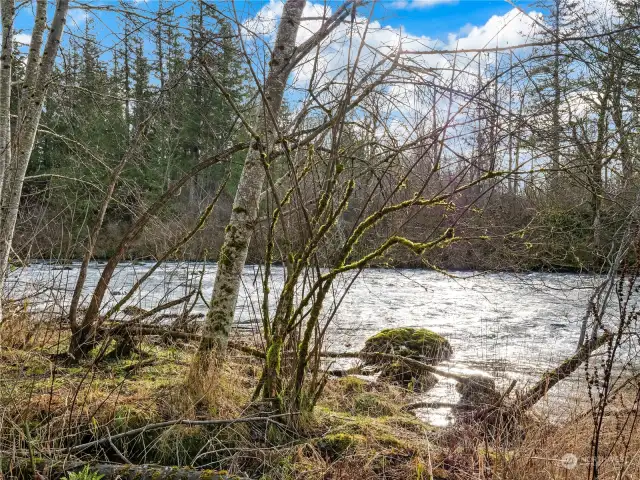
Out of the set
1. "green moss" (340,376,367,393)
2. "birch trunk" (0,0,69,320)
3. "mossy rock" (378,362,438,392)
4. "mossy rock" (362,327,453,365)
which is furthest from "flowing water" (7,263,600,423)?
"green moss" (340,376,367,393)

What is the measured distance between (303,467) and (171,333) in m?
3.07

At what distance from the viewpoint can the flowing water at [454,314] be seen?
6.03 metres

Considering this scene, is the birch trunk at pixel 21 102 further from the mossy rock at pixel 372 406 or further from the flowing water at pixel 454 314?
the mossy rock at pixel 372 406

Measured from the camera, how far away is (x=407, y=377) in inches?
262

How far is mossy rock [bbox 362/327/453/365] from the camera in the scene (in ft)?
24.5

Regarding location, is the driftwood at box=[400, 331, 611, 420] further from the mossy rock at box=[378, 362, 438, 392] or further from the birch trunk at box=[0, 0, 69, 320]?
the birch trunk at box=[0, 0, 69, 320]

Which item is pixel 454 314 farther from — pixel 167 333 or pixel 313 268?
pixel 313 268

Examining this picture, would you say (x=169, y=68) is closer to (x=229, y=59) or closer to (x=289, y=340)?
(x=229, y=59)

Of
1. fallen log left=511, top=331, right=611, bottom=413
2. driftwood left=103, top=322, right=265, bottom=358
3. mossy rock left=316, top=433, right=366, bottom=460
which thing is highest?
fallen log left=511, top=331, right=611, bottom=413

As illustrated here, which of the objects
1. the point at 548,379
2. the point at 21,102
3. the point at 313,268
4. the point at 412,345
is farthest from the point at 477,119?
the point at 412,345

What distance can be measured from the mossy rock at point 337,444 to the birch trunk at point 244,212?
1311 millimetres

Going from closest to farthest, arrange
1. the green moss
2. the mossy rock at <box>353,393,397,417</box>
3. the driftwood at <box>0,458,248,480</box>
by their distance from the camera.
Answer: the driftwood at <box>0,458,248,480</box> → the mossy rock at <box>353,393,397,417</box> → the green moss

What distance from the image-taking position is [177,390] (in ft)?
12.9

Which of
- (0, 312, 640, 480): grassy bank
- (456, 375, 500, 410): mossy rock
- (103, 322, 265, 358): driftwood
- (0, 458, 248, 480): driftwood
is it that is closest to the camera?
(0, 458, 248, 480): driftwood
